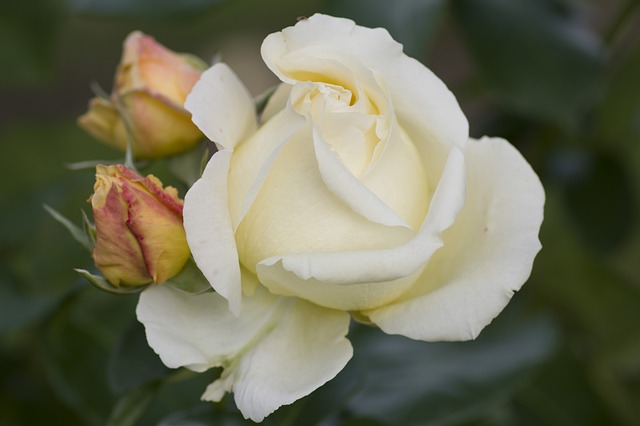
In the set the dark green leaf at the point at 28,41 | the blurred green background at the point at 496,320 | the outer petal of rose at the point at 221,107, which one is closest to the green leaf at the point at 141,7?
the blurred green background at the point at 496,320

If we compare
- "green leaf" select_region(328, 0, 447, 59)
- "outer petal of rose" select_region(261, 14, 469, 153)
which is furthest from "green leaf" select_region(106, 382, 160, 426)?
"green leaf" select_region(328, 0, 447, 59)

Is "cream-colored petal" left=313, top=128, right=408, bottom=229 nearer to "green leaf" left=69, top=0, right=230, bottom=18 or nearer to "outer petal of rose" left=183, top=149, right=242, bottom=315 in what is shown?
"outer petal of rose" left=183, top=149, right=242, bottom=315

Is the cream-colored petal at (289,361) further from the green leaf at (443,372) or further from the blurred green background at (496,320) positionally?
the green leaf at (443,372)

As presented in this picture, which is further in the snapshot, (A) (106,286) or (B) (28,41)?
(B) (28,41)

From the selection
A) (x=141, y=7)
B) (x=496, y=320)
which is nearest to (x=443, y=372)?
(x=496, y=320)

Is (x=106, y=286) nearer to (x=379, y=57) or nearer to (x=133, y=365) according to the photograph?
(x=133, y=365)

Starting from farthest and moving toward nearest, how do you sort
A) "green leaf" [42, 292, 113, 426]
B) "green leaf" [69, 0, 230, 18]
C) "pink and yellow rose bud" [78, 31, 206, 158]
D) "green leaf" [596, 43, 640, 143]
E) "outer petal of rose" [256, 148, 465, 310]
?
A: "green leaf" [596, 43, 640, 143] → "green leaf" [69, 0, 230, 18] → "green leaf" [42, 292, 113, 426] → "pink and yellow rose bud" [78, 31, 206, 158] → "outer petal of rose" [256, 148, 465, 310]
